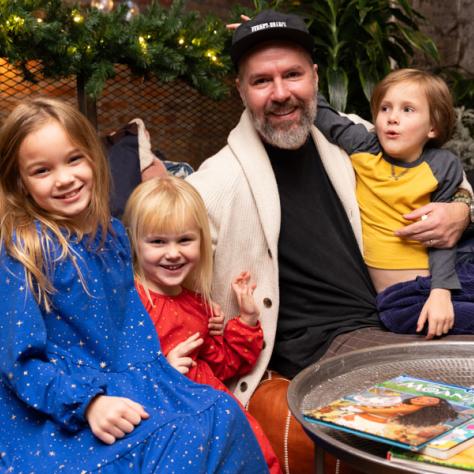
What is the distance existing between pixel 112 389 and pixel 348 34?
2.28m

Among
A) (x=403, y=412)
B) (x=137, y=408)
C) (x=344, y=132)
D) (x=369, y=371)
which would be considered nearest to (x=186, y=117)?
(x=344, y=132)

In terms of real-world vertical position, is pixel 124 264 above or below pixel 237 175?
below

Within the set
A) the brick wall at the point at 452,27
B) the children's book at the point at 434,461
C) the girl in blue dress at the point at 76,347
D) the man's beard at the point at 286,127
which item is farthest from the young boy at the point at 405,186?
the brick wall at the point at 452,27

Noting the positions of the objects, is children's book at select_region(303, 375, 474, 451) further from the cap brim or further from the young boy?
the cap brim

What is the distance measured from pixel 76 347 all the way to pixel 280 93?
3.34 feet

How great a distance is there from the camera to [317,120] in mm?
2318

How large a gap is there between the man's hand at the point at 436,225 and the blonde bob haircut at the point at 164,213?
0.61m

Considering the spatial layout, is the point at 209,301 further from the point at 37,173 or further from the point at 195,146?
the point at 195,146

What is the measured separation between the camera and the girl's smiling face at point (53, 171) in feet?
4.90

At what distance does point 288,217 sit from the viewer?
Answer: 2.13m

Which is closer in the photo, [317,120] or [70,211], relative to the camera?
[70,211]

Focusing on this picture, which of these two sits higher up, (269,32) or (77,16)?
(77,16)

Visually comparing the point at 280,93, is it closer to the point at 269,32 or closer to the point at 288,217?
the point at 269,32

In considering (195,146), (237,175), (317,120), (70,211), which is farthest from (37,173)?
(195,146)
